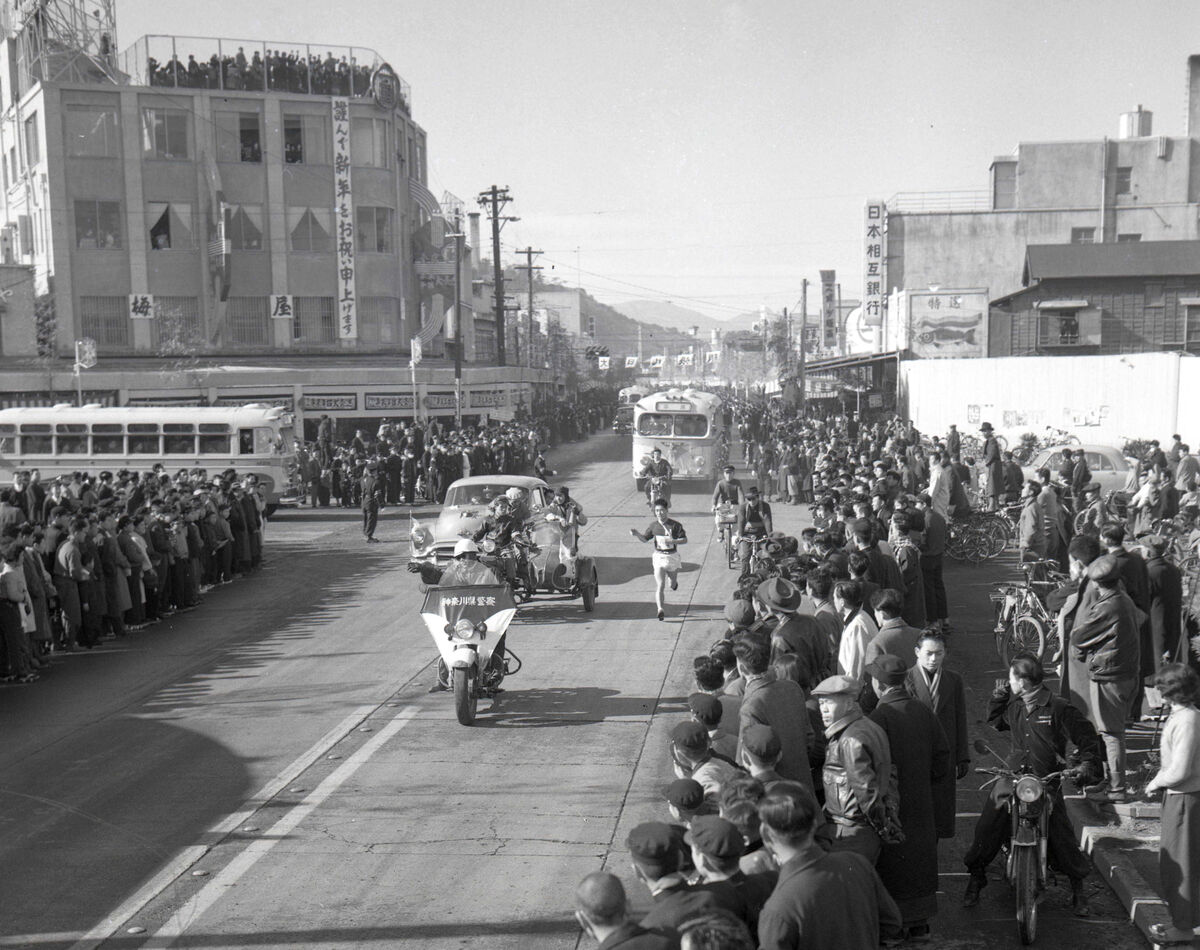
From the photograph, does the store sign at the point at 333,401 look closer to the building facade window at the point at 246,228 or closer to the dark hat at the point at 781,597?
the building facade window at the point at 246,228

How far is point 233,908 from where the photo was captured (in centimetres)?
737

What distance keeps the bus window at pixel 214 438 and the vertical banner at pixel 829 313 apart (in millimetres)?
51668

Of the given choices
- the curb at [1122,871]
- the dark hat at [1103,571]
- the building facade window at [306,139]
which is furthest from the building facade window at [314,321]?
the curb at [1122,871]

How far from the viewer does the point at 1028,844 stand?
6.79m

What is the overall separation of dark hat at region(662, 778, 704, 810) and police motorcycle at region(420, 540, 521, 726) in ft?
19.9

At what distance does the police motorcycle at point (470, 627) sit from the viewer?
37.5ft

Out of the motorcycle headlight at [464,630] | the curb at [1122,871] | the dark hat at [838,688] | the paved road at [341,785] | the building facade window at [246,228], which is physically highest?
the building facade window at [246,228]

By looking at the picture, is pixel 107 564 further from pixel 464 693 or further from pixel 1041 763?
pixel 1041 763

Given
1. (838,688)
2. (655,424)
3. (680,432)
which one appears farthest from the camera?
(655,424)

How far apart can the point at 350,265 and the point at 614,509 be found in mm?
25623

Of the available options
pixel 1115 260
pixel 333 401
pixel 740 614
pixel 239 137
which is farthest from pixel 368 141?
pixel 740 614

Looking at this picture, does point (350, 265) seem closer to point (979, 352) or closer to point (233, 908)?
point (979, 352)

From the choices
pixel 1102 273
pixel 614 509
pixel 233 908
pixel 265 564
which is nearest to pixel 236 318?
pixel 614 509

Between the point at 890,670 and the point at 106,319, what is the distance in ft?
161
